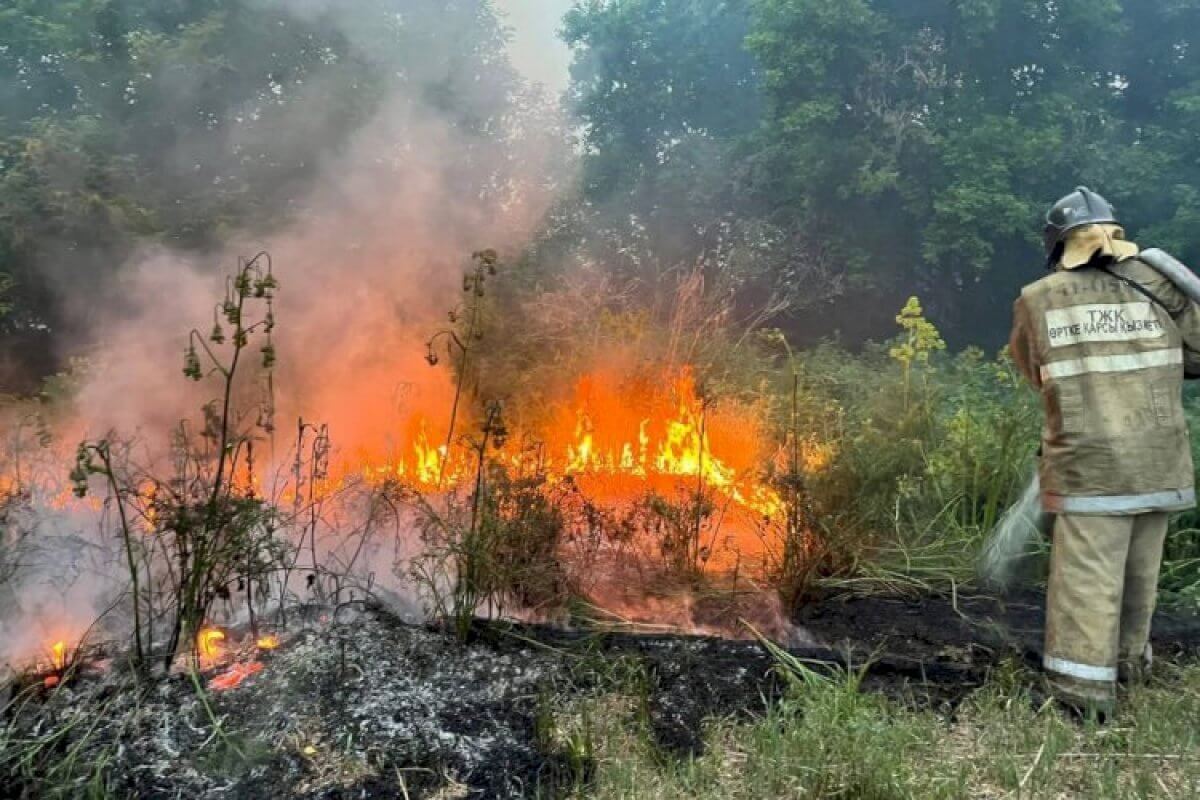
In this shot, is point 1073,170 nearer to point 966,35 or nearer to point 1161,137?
point 1161,137

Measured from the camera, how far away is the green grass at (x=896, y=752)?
2592 millimetres

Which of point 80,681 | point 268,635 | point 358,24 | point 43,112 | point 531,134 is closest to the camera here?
point 80,681

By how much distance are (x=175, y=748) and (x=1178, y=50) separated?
714 inches

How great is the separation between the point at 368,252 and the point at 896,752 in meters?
7.52

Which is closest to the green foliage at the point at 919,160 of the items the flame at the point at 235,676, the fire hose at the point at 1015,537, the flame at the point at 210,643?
the fire hose at the point at 1015,537

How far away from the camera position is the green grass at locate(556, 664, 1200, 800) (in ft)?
8.50

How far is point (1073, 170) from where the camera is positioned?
1428 centimetres

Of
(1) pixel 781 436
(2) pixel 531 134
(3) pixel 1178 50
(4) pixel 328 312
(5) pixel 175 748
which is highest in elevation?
(3) pixel 1178 50

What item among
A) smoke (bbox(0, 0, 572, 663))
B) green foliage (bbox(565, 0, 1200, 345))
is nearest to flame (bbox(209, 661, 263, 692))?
smoke (bbox(0, 0, 572, 663))

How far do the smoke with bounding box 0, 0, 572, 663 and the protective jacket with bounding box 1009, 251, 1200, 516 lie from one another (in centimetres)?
472

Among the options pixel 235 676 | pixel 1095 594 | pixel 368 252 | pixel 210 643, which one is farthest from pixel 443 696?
pixel 368 252

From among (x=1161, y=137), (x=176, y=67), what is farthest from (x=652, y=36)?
(x=176, y=67)

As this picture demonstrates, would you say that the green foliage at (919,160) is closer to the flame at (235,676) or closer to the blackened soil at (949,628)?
the blackened soil at (949,628)

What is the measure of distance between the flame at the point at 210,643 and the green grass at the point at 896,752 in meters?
1.66
